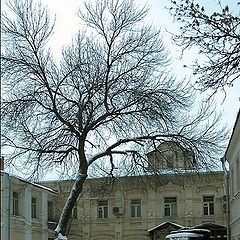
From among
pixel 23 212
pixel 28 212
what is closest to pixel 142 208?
pixel 28 212

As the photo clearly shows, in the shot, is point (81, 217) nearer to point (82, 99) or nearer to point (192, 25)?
point (82, 99)

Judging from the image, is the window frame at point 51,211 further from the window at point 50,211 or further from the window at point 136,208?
the window at point 136,208

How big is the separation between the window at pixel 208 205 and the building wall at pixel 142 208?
7.5 inches

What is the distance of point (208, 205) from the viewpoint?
42.2 m

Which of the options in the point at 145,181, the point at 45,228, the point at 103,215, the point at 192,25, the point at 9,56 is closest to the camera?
the point at 192,25

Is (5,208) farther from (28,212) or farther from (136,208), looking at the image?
(136,208)

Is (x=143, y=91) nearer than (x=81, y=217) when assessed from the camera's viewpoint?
Yes

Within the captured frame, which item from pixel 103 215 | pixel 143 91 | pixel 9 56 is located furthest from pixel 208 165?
pixel 103 215

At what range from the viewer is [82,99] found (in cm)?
2778

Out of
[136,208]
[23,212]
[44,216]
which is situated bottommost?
[44,216]

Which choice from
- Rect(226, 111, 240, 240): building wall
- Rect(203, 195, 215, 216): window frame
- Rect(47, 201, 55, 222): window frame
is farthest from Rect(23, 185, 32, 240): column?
Rect(226, 111, 240, 240): building wall

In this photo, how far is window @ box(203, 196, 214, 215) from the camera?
42.1m

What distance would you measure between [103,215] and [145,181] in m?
12.4

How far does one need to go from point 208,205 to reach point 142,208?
445cm
